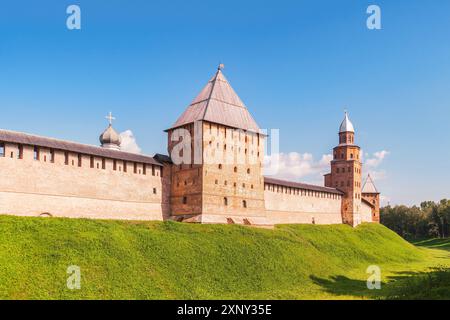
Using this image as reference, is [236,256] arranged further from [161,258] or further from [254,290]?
[161,258]

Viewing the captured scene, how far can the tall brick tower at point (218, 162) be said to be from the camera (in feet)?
105

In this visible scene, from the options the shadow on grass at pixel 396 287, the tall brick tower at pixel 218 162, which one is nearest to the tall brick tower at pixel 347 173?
the shadow on grass at pixel 396 287

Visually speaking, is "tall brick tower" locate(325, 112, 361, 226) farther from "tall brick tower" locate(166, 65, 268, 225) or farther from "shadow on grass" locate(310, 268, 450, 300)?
"tall brick tower" locate(166, 65, 268, 225)

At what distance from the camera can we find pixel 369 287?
27.0m

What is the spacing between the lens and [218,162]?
109 feet

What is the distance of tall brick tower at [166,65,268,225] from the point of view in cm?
3206

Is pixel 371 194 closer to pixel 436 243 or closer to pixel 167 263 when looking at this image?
pixel 436 243

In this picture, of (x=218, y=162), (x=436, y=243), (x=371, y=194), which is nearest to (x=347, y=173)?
(x=371, y=194)

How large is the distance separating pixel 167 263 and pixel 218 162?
11.7 m

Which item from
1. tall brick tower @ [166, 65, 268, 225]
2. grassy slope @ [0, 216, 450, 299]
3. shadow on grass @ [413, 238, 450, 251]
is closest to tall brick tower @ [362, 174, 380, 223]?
shadow on grass @ [413, 238, 450, 251]

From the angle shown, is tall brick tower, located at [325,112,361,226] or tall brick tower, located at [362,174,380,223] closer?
tall brick tower, located at [325,112,361,226]

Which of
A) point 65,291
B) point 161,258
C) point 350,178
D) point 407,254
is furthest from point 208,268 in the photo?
point 350,178

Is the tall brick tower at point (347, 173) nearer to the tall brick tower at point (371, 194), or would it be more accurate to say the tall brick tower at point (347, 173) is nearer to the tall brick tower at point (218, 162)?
the tall brick tower at point (371, 194)

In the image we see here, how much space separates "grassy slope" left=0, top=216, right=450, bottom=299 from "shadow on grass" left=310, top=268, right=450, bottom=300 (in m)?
0.12
